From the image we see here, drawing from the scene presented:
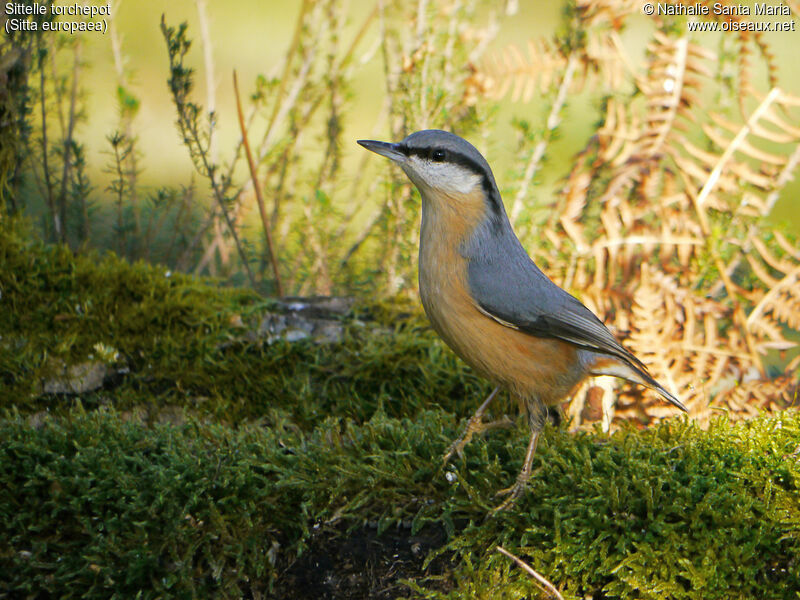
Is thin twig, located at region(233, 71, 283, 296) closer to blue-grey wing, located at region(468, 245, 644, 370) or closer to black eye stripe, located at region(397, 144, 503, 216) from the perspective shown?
black eye stripe, located at region(397, 144, 503, 216)

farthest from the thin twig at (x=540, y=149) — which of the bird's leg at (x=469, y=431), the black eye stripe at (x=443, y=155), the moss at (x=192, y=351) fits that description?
the bird's leg at (x=469, y=431)

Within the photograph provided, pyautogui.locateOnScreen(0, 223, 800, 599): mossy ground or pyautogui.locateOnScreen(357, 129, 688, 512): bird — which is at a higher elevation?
pyautogui.locateOnScreen(357, 129, 688, 512): bird

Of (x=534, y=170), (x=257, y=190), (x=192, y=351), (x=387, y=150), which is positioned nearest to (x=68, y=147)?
(x=257, y=190)

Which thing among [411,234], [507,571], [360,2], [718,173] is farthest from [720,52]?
[360,2]

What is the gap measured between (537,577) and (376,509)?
0.64 m

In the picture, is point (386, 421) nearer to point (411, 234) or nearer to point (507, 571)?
point (507, 571)

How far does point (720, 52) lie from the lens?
4121 mm

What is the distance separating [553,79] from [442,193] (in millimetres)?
1917

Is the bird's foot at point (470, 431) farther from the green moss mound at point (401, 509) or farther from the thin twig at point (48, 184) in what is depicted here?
the thin twig at point (48, 184)

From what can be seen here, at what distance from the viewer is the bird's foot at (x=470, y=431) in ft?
9.54

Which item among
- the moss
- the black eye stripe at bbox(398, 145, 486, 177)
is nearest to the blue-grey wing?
the black eye stripe at bbox(398, 145, 486, 177)

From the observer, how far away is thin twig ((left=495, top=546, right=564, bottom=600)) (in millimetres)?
2422

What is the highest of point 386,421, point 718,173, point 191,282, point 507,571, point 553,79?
point 553,79

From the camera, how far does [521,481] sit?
8.88ft
